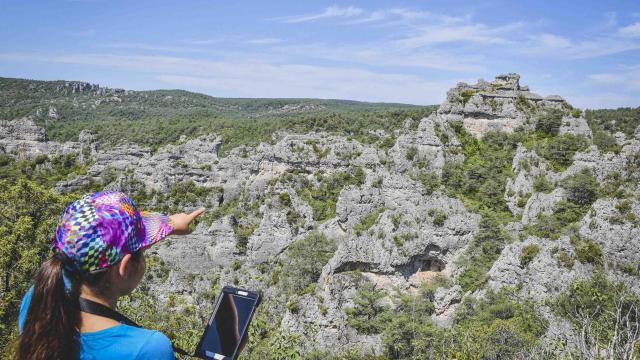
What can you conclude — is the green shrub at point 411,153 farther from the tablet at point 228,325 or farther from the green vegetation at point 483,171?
the tablet at point 228,325

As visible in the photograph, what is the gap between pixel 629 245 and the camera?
24047 mm


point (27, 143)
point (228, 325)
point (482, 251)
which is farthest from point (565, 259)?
point (27, 143)

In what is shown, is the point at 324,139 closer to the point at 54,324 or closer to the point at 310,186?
the point at 310,186

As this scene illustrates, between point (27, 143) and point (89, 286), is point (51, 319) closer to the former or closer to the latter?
point (89, 286)

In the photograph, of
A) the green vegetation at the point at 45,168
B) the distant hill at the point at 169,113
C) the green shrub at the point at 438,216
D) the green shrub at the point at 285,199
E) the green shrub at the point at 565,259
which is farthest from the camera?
the distant hill at the point at 169,113

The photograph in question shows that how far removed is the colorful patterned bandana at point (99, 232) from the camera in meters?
2.12

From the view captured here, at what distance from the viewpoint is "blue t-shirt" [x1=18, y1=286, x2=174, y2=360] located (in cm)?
197

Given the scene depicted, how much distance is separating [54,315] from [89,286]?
19 cm

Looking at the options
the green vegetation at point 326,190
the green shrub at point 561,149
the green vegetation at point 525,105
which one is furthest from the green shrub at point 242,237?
the green vegetation at point 525,105

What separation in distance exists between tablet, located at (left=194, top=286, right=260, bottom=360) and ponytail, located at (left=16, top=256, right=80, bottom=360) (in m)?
0.86

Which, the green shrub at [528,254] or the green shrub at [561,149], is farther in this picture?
the green shrub at [561,149]

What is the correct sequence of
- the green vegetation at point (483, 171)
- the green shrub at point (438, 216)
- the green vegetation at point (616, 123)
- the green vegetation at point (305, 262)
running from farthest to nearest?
1. the green vegetation at point (616, 123)
2. the green vegetation at point (305, 262)
3. the green vegetation at point (483, 171)
4. the green shrub at point (438, 216)

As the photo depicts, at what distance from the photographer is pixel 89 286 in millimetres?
2170

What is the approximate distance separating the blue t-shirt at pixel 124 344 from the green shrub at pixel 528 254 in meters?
27.8
